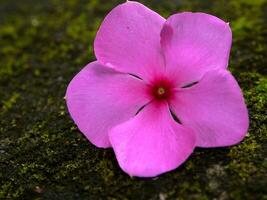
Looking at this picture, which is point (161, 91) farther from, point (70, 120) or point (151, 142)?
point (70, 120)

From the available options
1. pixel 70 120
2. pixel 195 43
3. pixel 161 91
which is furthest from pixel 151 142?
pixel 70 120

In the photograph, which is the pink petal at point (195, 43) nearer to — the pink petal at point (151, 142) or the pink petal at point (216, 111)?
the pink petal at point (216, 111)

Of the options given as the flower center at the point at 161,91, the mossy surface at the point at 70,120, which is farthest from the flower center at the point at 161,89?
the mossy surface at the point at 70,120

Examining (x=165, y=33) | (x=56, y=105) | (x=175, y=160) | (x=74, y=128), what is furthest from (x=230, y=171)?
(x=56, y=105)

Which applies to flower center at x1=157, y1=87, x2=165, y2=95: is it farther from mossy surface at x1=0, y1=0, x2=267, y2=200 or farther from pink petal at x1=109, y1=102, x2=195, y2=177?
mossy surface at x1=0, y1=0, x2=267, y2=200

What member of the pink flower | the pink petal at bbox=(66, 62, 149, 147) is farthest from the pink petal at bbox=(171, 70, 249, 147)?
the pink petal at bbox=(66, 62, 149, 147)
